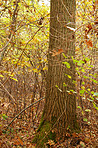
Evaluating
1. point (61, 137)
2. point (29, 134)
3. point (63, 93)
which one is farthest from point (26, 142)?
point (63, 93)

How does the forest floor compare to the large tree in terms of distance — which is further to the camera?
the large tree

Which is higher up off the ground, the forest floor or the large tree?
the large tree

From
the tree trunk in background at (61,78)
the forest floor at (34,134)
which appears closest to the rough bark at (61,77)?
the tree trunk in background at (61,78)

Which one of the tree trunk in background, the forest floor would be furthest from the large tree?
the forest floor

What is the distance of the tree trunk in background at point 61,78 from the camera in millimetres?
3520

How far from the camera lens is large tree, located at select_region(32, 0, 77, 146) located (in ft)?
11.5

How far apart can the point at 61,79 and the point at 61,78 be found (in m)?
0.03

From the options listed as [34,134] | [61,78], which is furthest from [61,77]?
[34,134]

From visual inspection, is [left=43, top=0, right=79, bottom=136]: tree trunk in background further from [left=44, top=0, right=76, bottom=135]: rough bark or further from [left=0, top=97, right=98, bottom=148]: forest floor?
[left=0, top=97, right=98, bottom=148]: forest floor

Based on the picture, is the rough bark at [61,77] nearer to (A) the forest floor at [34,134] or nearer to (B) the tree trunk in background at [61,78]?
(B) the tree trunk in background at [61,78]

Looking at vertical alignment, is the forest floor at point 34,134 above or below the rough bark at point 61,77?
below

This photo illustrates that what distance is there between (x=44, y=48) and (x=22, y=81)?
155 cm

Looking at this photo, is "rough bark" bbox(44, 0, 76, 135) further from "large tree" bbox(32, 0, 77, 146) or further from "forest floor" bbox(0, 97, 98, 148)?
"forest floor" bbox(0, 97, 98, 148)

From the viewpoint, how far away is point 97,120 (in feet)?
11.8
